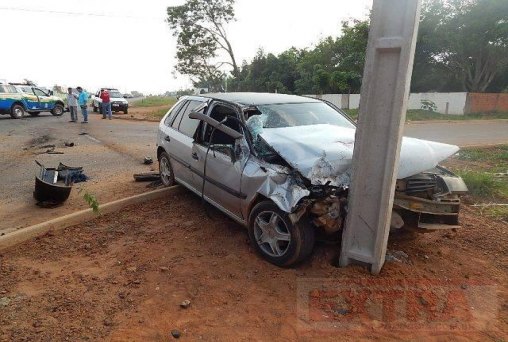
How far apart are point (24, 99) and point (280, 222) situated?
22.5m

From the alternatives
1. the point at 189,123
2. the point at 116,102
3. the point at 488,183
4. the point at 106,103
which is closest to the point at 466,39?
the point at 488,183

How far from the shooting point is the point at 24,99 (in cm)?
2111

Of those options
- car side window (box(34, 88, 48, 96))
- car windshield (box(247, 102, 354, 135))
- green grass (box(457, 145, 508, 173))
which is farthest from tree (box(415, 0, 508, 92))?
car side window (box(34, 88, 48, 96))

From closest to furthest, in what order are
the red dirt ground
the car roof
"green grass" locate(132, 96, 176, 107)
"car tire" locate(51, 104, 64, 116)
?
the red dirt ground < the car roof < "car tire" locate(51, 104, 64, 116) < "green grass" locate(132, 96, 176, 107)

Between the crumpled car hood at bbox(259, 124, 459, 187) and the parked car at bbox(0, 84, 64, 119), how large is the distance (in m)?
21.5

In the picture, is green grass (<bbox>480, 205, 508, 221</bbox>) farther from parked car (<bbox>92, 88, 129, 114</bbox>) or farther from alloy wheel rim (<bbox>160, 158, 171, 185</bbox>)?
parked car (<bbox>92, 88, 129, 114</bbox>)

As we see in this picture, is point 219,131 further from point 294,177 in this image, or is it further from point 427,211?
point 427,211

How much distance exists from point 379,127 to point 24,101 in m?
23.1

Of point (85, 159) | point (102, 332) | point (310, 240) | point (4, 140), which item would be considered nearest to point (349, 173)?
point (310, 240)

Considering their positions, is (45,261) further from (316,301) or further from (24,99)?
(24,99)

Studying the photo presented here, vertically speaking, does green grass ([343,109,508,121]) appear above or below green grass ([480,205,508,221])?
above

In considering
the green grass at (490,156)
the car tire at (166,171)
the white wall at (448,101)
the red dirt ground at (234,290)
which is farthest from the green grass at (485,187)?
the white wall at (448,101)

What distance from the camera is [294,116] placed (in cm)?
459

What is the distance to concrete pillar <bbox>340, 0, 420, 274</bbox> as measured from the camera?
298cm
